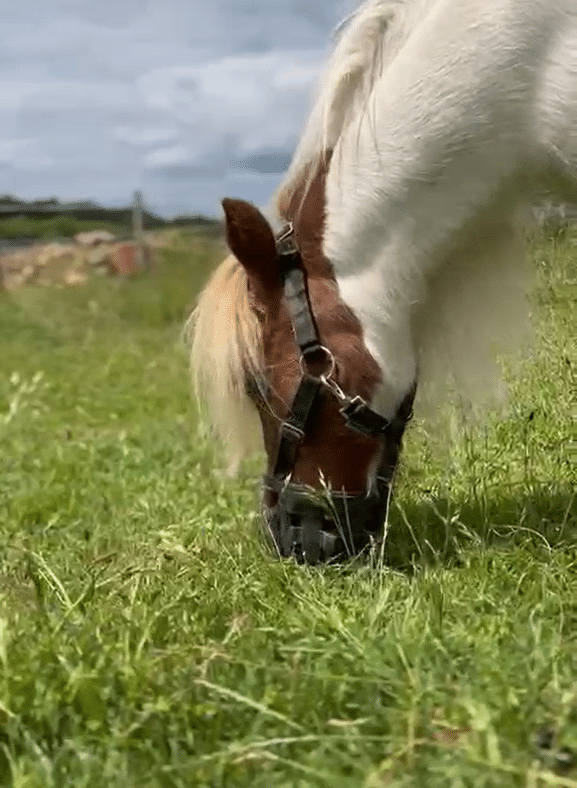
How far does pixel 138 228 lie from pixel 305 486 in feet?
40.0

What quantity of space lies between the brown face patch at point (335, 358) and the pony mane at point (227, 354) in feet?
0.17

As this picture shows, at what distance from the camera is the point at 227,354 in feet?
9.09

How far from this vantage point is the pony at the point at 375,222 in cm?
255

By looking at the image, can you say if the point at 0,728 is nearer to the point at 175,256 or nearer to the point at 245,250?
the point at 245,250

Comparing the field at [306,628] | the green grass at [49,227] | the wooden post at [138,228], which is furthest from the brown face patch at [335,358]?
the green grass at [49,227]

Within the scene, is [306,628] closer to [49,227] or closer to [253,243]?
[253,243]

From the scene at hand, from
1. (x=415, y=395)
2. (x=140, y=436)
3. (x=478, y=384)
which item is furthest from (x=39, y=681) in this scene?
(x=140, y=436)

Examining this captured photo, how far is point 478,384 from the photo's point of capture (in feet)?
10.4

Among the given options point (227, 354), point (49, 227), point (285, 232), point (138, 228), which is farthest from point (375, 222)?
point (49, 227)

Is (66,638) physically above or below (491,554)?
above

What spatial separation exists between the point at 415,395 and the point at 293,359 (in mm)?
377

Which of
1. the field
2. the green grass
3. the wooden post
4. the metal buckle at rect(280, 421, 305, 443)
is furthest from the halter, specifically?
the green grass

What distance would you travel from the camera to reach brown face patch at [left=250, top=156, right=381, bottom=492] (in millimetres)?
2648

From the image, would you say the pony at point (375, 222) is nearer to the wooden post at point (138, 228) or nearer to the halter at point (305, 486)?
the halter at point (305, 486)
